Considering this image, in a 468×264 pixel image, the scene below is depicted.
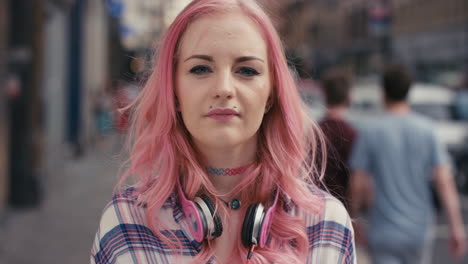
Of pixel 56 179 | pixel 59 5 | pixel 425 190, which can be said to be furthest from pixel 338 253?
pixel 59 5

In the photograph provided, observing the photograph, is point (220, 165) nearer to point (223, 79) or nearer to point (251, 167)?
point (251, 167)

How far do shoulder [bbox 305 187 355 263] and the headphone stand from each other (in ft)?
0.44

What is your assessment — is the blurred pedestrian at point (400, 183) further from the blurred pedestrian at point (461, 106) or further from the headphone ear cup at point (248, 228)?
the blurred pedestrian at point (461, 106)

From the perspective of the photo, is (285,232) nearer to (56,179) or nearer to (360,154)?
(360,154)

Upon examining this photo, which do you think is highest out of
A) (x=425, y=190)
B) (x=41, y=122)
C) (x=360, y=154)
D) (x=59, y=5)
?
(x=59, y=5)

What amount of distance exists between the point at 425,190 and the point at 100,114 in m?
14.2

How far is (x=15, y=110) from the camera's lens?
9578 mm

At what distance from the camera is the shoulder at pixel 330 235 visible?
1.74m

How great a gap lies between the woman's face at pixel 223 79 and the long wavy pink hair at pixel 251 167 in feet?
0.16

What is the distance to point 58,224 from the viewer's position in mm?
8516

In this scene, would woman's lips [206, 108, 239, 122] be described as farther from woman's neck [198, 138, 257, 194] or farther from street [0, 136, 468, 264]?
street [0, 136, 468, 264]

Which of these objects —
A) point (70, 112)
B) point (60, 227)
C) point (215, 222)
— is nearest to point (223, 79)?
point (215, 222)

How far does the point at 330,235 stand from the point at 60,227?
23.4 feet

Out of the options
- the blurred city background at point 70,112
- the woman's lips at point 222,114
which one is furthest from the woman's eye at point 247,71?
the blurred city background at point 70,112
